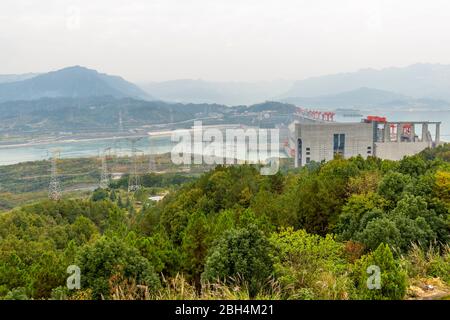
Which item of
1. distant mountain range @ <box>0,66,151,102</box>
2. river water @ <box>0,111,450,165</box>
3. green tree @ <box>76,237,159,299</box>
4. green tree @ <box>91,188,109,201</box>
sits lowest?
green tree @ <box>91,188,109,201</box>

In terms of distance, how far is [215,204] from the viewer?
433 inches

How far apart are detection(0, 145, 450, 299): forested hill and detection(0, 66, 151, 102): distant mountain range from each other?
38.4 meters

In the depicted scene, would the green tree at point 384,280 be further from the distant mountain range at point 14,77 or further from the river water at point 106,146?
the distant mountain range at point 14,77

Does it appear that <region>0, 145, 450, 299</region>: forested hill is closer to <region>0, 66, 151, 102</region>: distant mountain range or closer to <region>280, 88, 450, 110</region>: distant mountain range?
<region>280, 88, 450, 110</region>: distant mountain range

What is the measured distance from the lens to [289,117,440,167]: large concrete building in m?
27.8

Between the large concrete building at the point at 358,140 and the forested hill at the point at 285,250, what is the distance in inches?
686

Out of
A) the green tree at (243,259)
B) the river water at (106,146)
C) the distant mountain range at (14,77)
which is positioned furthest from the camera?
the distant mountain range at (14,77)

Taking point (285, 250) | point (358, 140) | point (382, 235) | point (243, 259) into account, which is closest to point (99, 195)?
point (358, 140)

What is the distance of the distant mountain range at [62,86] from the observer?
44.8 meters

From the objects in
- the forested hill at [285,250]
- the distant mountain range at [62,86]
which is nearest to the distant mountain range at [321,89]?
the distant mountain range at [62,86]

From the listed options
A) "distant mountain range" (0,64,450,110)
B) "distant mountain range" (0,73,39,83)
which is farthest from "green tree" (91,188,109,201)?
"distant mountain range" (0,73,39,83)
